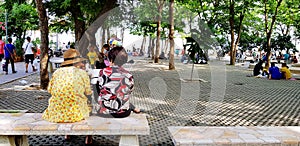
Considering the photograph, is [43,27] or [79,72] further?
[43,27]

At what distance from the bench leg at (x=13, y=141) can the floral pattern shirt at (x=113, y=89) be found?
1022 millimetres

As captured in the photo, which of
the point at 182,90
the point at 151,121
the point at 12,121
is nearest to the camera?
the point at 12,121

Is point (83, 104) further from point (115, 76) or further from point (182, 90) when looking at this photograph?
point (182, 90)

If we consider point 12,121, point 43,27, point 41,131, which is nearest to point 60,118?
point 41,131

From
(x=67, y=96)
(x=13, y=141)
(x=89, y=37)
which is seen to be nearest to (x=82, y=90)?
(x=67, y=96)

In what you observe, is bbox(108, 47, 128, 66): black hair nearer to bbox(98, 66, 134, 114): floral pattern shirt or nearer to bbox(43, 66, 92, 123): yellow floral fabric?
bbox(98, 66, 134, 114): floral pattern shirt

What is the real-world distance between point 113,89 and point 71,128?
75 cm

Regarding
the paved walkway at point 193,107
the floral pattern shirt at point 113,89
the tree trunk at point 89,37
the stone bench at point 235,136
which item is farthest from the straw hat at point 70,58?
the tree trunk at point 89,37

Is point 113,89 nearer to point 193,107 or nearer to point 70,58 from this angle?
point 70,58

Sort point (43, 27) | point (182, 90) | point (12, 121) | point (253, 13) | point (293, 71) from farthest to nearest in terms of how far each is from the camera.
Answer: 1. point (253, 13)
2. point (293, 71)
3. point (182, 90)
4. point (43, 27)
5. point (12, 121)

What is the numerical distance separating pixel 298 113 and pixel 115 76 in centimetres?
478

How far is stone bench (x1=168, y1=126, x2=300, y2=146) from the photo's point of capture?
3393mm

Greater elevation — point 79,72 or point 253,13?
point 253,13

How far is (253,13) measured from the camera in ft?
75.9
